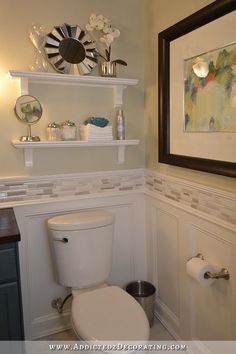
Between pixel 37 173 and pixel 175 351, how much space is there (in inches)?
52.2

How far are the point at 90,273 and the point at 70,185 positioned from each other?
0.55m

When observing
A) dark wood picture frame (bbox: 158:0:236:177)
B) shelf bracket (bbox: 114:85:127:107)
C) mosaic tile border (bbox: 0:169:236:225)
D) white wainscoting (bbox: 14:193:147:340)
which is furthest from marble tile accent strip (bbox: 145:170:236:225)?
shelf bracket (bbox: 114:85:127:107)

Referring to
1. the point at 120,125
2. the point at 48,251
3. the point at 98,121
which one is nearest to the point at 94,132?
the point at 98,121

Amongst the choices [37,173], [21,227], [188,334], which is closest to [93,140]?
[37,173]

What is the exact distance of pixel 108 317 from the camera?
4.59 feet

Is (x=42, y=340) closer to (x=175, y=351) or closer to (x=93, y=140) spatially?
(x=175, y=351)

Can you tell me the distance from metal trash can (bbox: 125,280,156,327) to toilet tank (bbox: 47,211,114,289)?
390mm

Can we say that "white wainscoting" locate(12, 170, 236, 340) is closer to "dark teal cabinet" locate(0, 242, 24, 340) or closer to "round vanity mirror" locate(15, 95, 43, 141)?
"round vanity mirror" locate(15, 95, 43, 141)

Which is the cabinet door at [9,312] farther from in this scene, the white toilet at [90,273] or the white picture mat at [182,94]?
the white picture mat at [182,94]

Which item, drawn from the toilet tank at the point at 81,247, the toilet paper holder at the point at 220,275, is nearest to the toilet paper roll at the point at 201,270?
the toilet paper holder at the point at 220,275

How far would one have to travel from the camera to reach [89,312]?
1.44 meters

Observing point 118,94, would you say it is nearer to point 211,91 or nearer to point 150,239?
point 211,91

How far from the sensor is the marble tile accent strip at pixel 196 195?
53.6 inches

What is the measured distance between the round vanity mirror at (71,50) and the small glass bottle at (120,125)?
1.05ft
